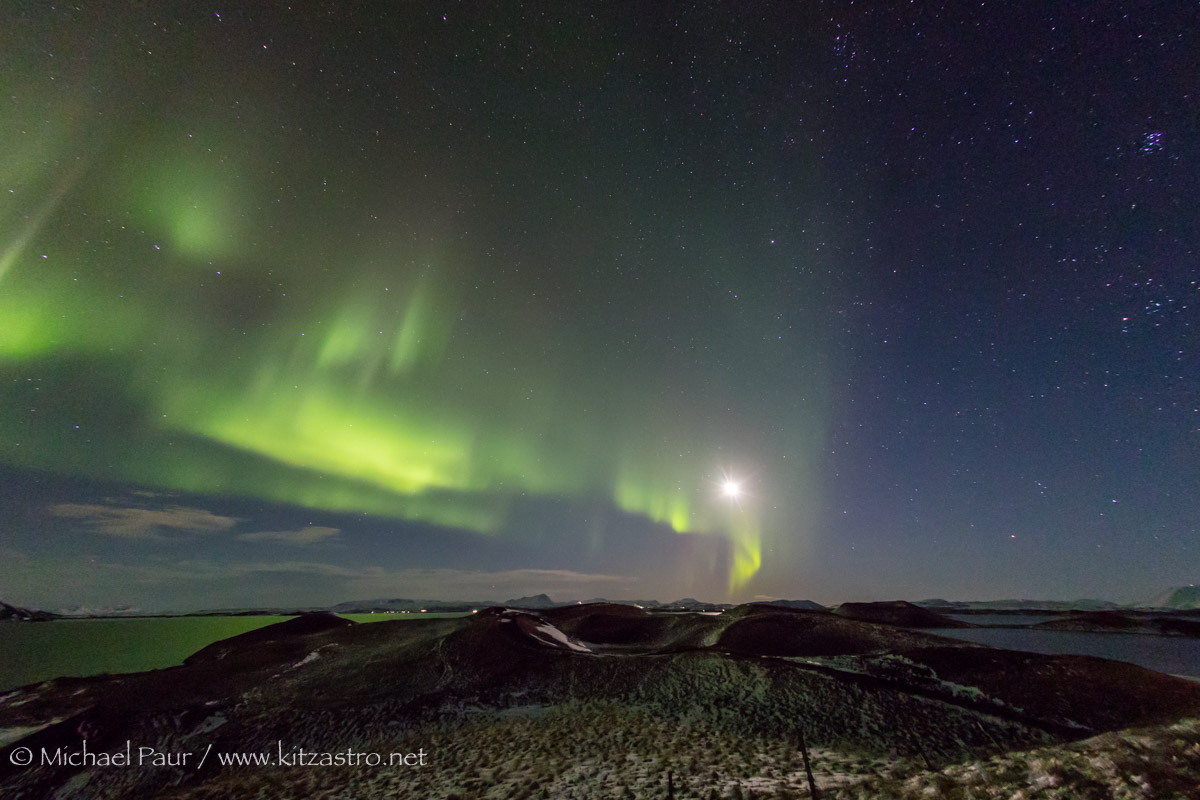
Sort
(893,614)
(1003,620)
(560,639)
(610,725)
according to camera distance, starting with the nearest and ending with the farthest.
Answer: (610,725) < (560,639) < (893,614) < (1003,620)

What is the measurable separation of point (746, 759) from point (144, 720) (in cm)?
3653

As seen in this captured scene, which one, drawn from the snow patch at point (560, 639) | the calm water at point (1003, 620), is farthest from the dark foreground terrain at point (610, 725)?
the calm water at point (1003, 620)

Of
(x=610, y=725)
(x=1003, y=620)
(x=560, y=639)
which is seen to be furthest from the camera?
(x=1003, y=620)

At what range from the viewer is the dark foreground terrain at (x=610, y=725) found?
687 inches

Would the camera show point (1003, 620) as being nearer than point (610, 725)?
No

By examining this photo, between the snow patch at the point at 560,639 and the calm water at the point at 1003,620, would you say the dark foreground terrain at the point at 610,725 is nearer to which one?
the snow patch at the point at 560,639

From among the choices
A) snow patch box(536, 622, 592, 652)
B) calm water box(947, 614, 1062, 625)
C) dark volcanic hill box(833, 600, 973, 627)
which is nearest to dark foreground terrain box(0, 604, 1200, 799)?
A: snow patch box(536, 622, 592, 652)

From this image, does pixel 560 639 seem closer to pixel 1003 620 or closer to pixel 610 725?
pixel 610 725

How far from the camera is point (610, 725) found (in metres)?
25.2

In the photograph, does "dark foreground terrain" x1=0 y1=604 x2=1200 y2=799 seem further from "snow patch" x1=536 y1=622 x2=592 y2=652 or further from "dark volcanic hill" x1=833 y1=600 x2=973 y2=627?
"dark volcanic hill" x1=833 y1=600 x2=973 y2=627

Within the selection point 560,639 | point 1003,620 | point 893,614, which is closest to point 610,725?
point 560,639

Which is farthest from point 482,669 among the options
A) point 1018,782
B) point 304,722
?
point 1018,782

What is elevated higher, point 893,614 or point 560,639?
point 560,639

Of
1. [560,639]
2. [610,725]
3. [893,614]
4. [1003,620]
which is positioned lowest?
[1003,620]
